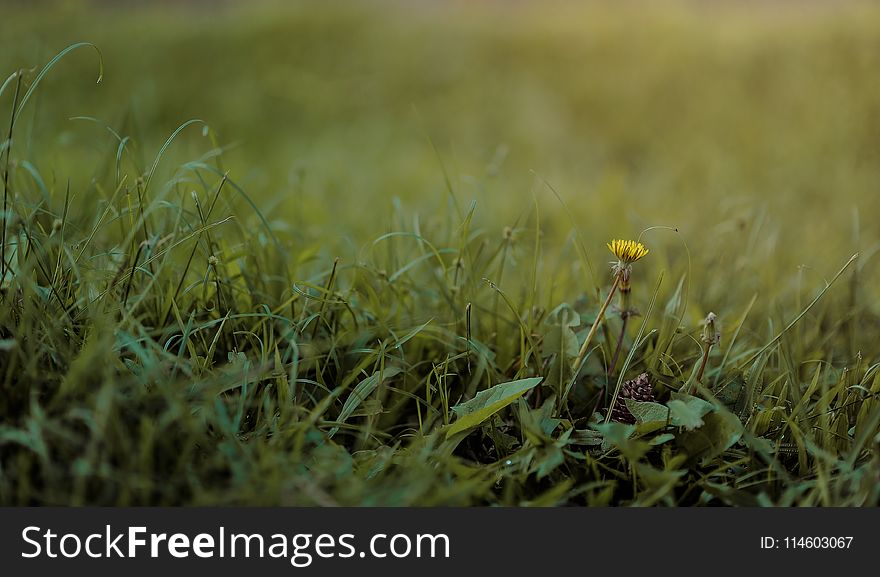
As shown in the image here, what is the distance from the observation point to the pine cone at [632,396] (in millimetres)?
1259

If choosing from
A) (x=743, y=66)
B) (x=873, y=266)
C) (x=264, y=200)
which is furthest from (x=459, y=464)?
(x=743, y=66)

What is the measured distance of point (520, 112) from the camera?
3.75m

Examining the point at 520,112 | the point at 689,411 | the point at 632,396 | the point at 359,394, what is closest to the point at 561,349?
the point at 632,396

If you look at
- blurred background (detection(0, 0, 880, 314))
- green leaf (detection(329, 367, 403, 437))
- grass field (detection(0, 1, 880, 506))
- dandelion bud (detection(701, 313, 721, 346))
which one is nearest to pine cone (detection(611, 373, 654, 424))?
grass field (detection(0, 1, 880, 506))

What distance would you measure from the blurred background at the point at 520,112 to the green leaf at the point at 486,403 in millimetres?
850

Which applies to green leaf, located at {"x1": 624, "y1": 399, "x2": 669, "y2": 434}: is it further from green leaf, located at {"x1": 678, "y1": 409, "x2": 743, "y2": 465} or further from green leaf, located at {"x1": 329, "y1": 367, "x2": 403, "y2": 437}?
green leaf, located at {"x1": 329, "y1": 367, "x2": 403, "y2": 437}

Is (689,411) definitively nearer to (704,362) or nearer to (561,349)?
(704,362)

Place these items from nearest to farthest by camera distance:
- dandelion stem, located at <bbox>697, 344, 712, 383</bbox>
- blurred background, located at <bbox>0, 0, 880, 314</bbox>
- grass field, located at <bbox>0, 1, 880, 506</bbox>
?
1. grass field, located at <bbox>0, 1, 880, 506</bbox>
2. dandelion stem, located at <bbox>697, 344, 712, 383</bbox>
3. blurred background, located at <bbox>0, 0, 880, 314</bbox>

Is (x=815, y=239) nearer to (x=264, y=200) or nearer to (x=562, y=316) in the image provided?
(x=562, y=316)

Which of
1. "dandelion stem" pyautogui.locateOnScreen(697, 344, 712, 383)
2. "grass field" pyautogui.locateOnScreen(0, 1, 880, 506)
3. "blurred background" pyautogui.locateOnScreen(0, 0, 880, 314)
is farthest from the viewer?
"blurred background" pyautogui.locateOnScreen(0, 0, 880, 314)

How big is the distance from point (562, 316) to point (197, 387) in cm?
69

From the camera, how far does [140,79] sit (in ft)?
12.2

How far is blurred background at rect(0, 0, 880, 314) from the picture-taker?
8.40ft

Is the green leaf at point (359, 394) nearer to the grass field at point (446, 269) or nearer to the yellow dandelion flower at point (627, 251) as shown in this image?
the grass field at point (446, 269)
